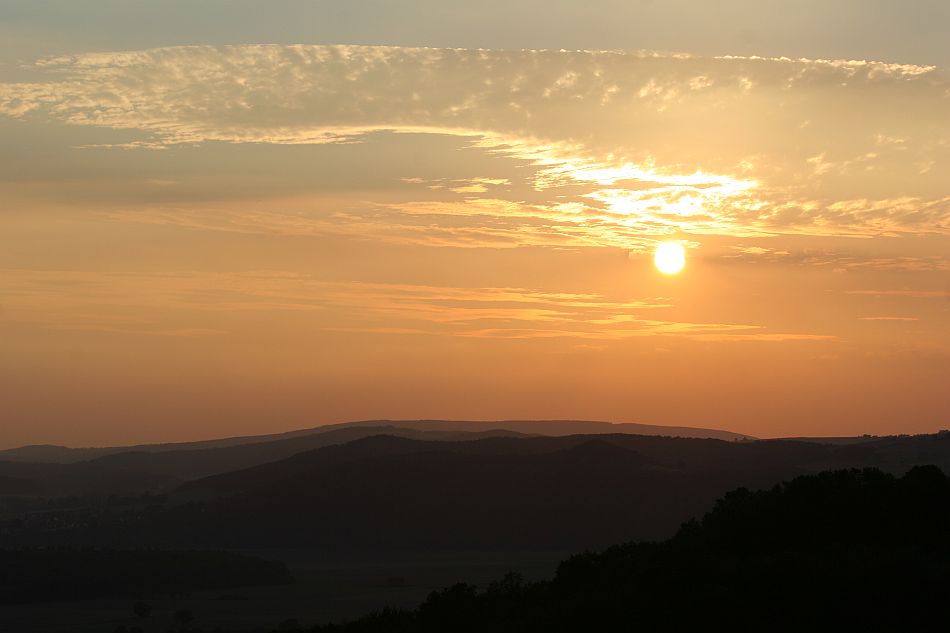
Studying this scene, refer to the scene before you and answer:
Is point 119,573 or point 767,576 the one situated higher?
point 767,576

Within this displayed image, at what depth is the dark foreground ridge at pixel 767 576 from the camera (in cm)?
3819

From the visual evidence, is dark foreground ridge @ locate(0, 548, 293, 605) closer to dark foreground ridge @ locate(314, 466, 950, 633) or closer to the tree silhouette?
the tree silhouette

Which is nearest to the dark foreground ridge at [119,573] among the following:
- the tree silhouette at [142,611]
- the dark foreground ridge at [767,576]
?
the tree silhouette at [142,611]

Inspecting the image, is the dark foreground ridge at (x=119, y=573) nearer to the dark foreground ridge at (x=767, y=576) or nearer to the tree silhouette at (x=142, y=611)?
the tree silhouette at (x=142, y=611)

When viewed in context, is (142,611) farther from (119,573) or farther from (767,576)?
(767,576)

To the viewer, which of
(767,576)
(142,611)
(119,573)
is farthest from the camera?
(119,573)

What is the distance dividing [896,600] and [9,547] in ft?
557

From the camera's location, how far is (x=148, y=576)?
15800 centimetres

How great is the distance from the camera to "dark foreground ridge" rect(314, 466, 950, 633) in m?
38.2

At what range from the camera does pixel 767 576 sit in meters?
40.9

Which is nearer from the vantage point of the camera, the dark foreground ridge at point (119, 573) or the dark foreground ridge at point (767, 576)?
the dark foreground ridge at point (767, 576)

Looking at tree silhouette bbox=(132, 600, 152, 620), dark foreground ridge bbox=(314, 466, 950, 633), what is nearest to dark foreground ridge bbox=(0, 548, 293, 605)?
tree silhouette bbox=(132, 600, 152, 620)

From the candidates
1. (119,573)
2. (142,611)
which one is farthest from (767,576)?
(119,573)

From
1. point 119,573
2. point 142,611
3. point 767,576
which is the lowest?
point 142,611
